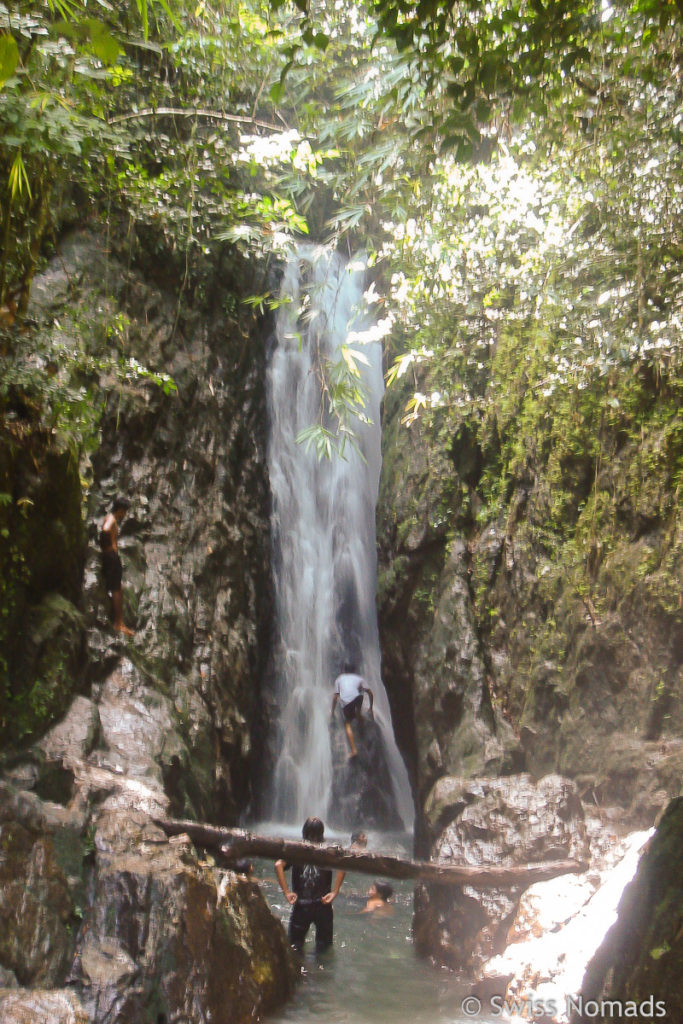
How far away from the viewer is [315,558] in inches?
556

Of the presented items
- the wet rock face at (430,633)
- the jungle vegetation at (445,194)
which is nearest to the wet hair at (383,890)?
the wet rock face at (430,633)

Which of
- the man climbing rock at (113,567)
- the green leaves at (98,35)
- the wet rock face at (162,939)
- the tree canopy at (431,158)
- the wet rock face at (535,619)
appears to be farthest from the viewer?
the man climbing rock at (113,567)

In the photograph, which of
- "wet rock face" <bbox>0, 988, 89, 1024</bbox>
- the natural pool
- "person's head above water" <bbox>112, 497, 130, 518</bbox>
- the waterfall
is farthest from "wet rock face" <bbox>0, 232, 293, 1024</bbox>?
the waterfall

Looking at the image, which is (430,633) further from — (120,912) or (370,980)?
(120,912)

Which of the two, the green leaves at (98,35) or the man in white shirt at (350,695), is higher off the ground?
the green leaves at (98,35)

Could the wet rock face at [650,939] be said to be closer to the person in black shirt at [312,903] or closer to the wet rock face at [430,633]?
the person in black shirt at [312,903]

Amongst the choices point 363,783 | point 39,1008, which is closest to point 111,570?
point 39,1008

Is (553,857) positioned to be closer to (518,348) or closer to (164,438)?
(518,348)

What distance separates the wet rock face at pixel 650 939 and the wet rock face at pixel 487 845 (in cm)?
216

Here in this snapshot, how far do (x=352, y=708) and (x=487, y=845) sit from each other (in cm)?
486

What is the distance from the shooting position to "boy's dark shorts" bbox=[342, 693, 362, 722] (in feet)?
37.3

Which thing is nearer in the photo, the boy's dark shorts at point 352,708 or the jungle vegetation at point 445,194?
the jungle vegetation at point 445,194

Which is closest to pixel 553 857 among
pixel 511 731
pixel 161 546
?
pixel 511 731

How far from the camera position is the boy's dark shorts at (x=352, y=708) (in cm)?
1138
